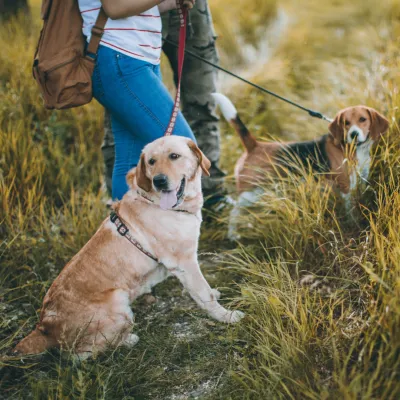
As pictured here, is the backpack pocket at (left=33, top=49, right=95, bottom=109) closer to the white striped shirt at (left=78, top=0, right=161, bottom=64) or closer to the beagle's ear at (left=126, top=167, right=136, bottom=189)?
the white striped shirt at (left=78, top=0, right=161, bottom=64)

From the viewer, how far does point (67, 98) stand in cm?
259

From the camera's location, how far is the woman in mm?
2477

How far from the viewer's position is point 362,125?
3369 millimetres

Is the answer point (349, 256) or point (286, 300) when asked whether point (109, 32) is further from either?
point (349, 256)

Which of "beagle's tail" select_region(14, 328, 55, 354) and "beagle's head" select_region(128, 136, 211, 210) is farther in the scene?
"beagle's head" select_region(128, 136, 211, 210)

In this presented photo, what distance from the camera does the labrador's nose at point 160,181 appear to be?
243cm

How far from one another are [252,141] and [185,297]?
1.36 metres

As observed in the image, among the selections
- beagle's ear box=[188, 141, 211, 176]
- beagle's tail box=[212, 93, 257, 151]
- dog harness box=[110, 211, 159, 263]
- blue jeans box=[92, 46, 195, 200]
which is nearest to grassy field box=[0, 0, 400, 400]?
beagle's tail box=[212, 93, 257, 151]

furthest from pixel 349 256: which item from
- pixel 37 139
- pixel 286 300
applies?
pixel 37 139

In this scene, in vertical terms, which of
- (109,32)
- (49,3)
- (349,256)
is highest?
(49,3)

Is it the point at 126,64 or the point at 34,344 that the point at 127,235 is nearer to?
the point at 34,344

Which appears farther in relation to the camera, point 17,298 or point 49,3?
point 17,298

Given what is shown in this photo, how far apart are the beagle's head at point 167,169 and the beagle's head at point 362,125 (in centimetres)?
130

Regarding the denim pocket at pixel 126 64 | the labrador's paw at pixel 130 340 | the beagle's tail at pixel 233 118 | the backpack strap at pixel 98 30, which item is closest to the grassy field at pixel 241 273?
the labrador's paw at pixel 130 340
